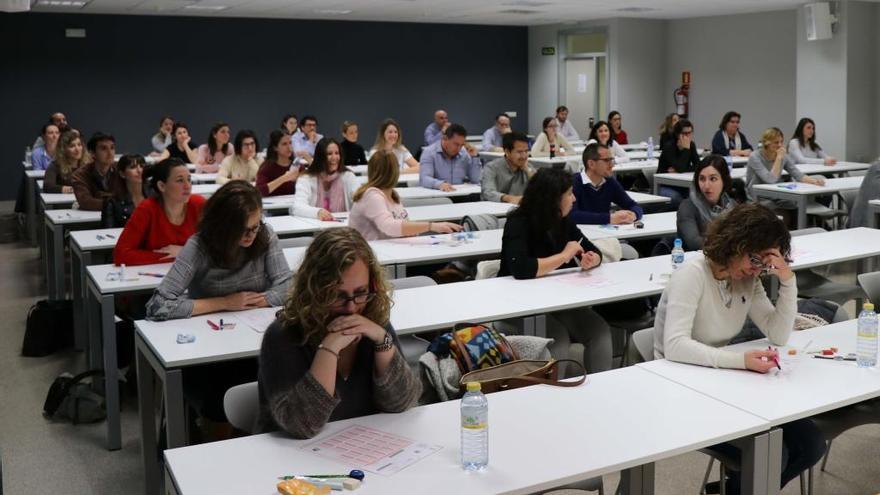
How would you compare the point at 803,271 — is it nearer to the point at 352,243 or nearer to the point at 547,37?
the point at 352,243

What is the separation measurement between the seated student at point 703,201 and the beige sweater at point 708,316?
2230mm


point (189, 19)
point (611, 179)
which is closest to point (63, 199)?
point (611, 179)

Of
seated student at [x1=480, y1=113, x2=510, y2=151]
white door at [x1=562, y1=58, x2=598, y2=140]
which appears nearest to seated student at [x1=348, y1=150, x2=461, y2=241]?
seated student at [x1=480, y1=113, x2=510, y2=151]

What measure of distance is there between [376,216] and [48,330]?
94.8 inches

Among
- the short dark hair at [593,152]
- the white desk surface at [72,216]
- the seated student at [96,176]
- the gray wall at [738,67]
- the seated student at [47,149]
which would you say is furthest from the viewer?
the gray wall at [738,67]

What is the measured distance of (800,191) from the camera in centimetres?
842

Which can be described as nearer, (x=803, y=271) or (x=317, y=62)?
(x=803, y=271)

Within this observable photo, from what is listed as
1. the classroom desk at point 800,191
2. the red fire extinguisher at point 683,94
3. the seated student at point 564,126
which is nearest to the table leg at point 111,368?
the classroom desk at point 800,191

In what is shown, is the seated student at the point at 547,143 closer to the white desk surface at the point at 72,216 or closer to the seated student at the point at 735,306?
the white desk surface at the point at 72,216

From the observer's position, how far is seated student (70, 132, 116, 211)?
741cm

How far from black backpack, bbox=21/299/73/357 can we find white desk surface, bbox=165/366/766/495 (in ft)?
13.5

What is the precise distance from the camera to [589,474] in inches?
99.7

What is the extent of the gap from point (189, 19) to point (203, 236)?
1304cm

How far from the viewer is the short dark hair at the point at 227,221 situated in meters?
4.07
